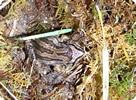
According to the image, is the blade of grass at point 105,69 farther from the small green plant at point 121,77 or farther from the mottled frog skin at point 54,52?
the mottled frog skin at point 54,52

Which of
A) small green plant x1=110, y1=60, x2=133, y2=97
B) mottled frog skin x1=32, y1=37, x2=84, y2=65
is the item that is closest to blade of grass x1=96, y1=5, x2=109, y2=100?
small green plant x1=110, y1=60, x2=133, y2=97

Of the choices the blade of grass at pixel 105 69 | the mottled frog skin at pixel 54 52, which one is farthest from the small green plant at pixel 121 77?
the mottled frog skin at pixel 54 52

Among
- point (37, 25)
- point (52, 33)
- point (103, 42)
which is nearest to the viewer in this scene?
point (103, 42)

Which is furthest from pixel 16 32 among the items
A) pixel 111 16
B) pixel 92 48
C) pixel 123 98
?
pixel 123 98

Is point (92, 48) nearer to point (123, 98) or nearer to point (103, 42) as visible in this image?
point (103, 42)

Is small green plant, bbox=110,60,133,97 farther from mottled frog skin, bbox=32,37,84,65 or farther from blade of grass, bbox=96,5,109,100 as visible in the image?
mottled frog skin, bbox=32,37,84,65

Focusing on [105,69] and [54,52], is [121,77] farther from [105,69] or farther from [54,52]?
[54,52]

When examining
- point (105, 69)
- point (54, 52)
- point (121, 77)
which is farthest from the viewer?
point (54, 52)

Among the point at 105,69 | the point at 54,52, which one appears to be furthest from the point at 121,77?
the point at 54,52
